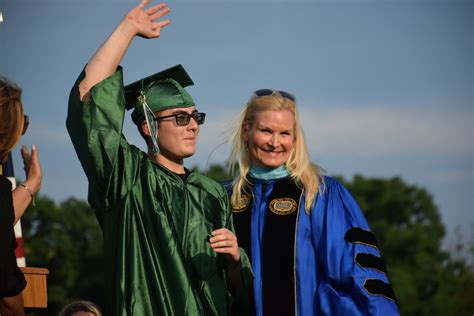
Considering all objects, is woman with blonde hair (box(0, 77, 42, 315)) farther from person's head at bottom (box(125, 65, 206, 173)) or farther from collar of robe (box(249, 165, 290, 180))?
collar of robe (box(249, 165, 290, 180))

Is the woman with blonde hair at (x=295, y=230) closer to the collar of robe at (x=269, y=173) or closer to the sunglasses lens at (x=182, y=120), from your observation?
the collar of robe at (x=269, y=173)

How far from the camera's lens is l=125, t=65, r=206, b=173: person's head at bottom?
5.77 m

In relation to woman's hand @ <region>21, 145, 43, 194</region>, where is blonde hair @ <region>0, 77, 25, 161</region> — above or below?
above

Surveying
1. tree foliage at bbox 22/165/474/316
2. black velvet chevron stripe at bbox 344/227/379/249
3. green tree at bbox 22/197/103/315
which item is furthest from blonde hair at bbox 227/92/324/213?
green tree at bbox 22/197/103/315

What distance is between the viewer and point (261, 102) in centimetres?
659

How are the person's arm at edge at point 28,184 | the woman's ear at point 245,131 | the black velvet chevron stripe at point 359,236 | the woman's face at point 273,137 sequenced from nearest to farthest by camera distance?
the person's arm at edge at point 28,184 → the black velvet chevron stripe at point 359,236 → the woman's face at point 273,137 → the woman's ear at point 245,131

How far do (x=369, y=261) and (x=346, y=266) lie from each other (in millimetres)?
170

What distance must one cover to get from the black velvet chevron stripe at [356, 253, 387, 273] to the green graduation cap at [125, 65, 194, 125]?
4.46 feet

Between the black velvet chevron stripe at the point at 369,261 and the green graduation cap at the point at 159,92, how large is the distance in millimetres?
1359

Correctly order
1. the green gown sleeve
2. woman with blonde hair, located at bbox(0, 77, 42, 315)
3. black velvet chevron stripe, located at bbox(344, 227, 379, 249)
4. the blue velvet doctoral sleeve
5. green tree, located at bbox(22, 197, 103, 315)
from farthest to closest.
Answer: green tree, located at bbox(22, 197, 103, 315), black velvet chevron stripe, located at bbox(344, 227, 379, 249), the blue velvet doctoral sleeve, the green gown sleeve, woman with blonde hair, located at bbox(0, 77, 42, 315)

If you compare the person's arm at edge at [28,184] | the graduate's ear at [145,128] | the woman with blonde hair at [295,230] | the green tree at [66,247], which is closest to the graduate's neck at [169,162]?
the graduate's ear at [145,128]

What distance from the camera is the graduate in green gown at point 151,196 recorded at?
5.38m

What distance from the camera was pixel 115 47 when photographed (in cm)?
540

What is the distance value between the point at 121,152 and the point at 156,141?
0.30 m
